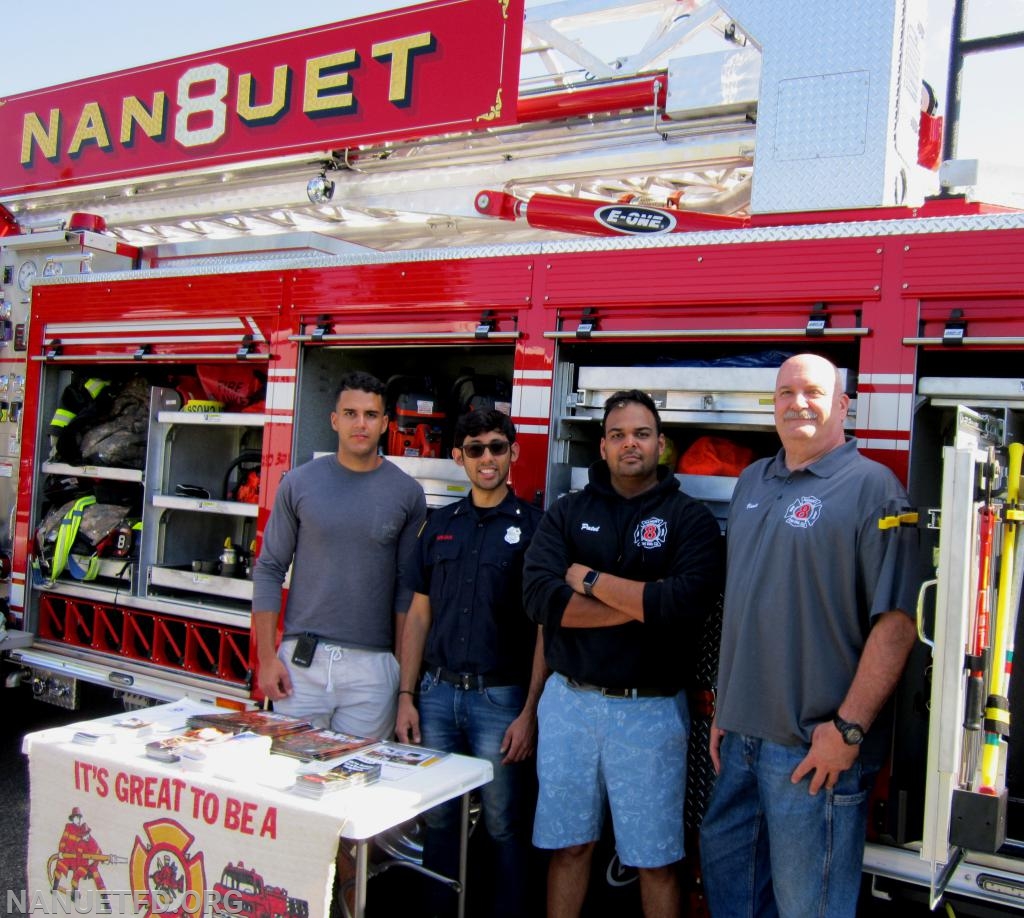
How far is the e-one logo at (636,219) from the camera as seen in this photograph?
3.87m

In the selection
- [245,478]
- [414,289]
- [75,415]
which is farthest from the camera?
[75,415]

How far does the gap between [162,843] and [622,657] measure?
4.68 feet

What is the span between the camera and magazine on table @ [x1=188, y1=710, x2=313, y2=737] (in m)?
3.20

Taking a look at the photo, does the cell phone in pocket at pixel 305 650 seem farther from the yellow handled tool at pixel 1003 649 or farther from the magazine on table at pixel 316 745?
the yellow handled tool at pixel 1003 649

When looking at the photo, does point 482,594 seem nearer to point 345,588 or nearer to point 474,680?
point 474,680

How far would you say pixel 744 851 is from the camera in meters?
2.95

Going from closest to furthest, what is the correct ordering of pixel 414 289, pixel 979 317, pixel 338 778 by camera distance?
pixel 338 778 → pixel 979 317 → pixel 414 289

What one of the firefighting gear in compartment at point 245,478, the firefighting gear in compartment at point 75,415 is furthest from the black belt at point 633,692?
the firefighting gear in compartment at point 75,415

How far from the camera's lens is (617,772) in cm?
305

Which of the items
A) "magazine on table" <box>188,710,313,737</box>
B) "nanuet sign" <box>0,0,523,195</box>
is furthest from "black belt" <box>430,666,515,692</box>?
"nanuet sign" <box>0,0,523,195</box>

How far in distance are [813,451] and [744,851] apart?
1.19 metres

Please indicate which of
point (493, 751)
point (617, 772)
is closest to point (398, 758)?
point (493, 751)

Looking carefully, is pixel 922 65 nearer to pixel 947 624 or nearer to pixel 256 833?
pixel 947 624

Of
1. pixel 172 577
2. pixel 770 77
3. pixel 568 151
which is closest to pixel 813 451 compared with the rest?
pixel 770 77
